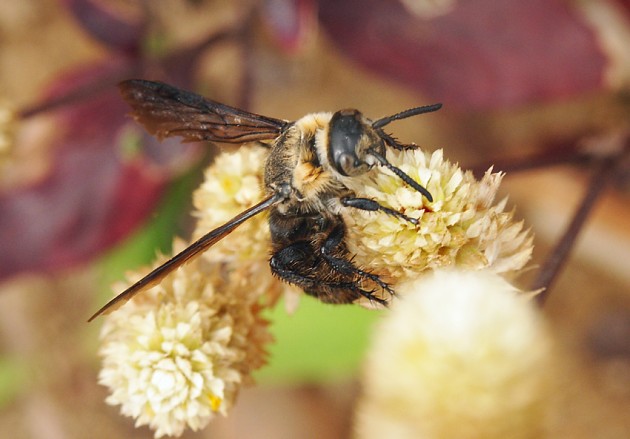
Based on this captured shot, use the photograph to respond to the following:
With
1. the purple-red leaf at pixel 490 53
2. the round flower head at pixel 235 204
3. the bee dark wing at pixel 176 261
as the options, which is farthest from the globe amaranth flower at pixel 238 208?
the purple-red leaf at pixel 490 53

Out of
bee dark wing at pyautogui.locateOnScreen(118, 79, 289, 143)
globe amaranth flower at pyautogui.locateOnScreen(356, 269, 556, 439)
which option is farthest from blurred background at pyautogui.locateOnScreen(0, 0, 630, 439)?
globe amaranth flower at pyautogui.locateOnScreen(356, 269, 556, 439)

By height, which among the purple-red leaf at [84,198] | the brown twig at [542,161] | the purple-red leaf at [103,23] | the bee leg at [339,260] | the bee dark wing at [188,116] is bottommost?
the purple-red leaf at [84,198]

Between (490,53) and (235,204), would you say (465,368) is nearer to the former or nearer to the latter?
(235,204)

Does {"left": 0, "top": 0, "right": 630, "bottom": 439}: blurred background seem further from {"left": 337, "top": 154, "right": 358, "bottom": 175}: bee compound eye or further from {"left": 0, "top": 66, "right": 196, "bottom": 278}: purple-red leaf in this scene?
{"left": 337, "top": 154, "right": 358, "bottom": 175}: bee compound eye

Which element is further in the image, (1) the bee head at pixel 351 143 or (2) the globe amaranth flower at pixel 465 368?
(1) the bee head at pixel 351 143

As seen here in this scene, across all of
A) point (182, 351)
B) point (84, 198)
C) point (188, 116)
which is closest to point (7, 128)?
point (84, 198)

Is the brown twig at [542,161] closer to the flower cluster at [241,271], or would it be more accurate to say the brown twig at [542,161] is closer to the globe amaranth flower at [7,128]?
the flower cluster at [241,271]
